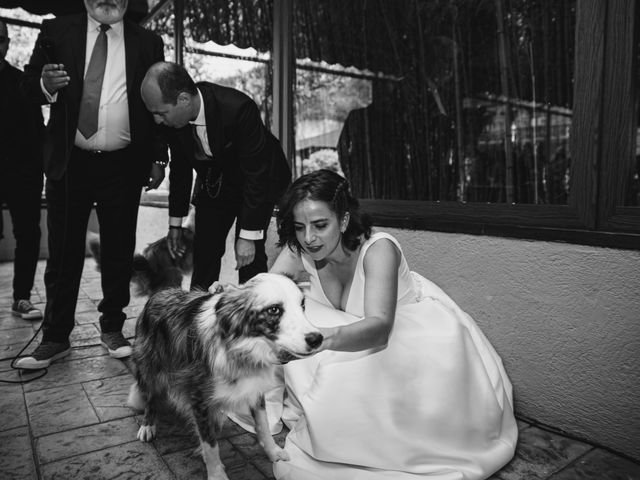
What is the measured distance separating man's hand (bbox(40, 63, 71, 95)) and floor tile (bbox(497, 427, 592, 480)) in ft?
10.2

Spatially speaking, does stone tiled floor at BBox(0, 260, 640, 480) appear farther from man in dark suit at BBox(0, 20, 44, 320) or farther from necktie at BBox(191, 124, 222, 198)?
man in dark suit at BBox(0, 20, 44, 320)

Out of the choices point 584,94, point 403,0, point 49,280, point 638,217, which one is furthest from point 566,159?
point 49,280

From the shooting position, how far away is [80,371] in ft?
10.2

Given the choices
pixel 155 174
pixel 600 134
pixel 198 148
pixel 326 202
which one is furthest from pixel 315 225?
pixel 155 174

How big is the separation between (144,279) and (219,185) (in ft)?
6.10

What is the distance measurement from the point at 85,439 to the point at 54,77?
2041 millimetres

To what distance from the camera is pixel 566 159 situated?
2.66 m

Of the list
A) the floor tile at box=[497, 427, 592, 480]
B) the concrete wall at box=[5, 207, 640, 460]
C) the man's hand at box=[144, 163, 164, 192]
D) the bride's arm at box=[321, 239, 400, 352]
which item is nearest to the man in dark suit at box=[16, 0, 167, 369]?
the man's hand at box=[144, 163, 164, 192]

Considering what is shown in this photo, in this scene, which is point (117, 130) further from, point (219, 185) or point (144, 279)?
point (144, 279)

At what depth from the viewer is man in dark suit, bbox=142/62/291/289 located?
2.60 m

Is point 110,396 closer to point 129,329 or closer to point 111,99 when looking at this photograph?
point 129,329

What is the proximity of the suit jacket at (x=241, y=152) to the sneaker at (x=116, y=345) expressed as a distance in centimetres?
132

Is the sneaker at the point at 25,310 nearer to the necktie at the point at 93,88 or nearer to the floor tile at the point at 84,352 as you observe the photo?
the floor tile at the point at 84,352

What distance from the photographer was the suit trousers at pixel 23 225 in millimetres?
4447
